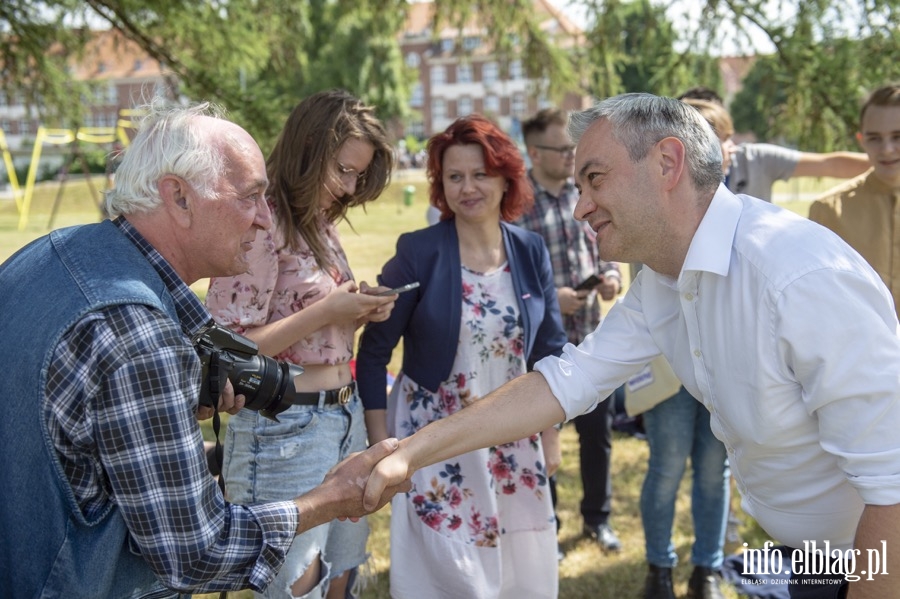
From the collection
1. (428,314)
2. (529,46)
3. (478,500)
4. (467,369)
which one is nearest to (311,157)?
(428,314)

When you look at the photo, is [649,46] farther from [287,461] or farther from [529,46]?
[287,461]

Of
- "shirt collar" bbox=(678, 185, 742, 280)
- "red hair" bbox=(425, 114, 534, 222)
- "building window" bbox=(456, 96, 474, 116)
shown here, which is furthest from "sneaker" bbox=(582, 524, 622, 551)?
"building window" bbox=(456, 96, 474, 116)

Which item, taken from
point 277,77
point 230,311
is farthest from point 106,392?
point 277,77

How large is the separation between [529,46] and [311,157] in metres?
4.80

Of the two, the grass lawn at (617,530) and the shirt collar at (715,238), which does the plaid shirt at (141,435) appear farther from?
the grass lawn at (617,530)

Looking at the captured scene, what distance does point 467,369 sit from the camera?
3.20 m

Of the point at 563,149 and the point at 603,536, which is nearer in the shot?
the point at 603,536

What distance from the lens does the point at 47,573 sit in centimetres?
171

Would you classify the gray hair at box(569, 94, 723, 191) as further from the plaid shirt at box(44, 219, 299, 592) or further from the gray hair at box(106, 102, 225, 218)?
the plaid shirt at box(44, 219, 299, 592)

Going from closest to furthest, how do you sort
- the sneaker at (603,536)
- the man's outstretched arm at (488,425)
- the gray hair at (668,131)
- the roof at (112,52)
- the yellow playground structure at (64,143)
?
the gray hair at (668,131) < the man's outstretched arm at (488,425) < the sneaker at (603,536) < the roof at (112,52) < the yellow playground structure at (64,143)

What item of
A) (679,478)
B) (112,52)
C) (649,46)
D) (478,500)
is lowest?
(679,478)

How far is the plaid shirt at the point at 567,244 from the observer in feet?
15.4

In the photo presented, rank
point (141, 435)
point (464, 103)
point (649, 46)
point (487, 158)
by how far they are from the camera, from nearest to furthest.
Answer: point (141, 435) < point (487, 158) < point (649, 46) < point (464, 103)

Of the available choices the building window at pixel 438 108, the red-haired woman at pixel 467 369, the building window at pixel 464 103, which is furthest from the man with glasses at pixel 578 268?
the building window at pixel 438 108
